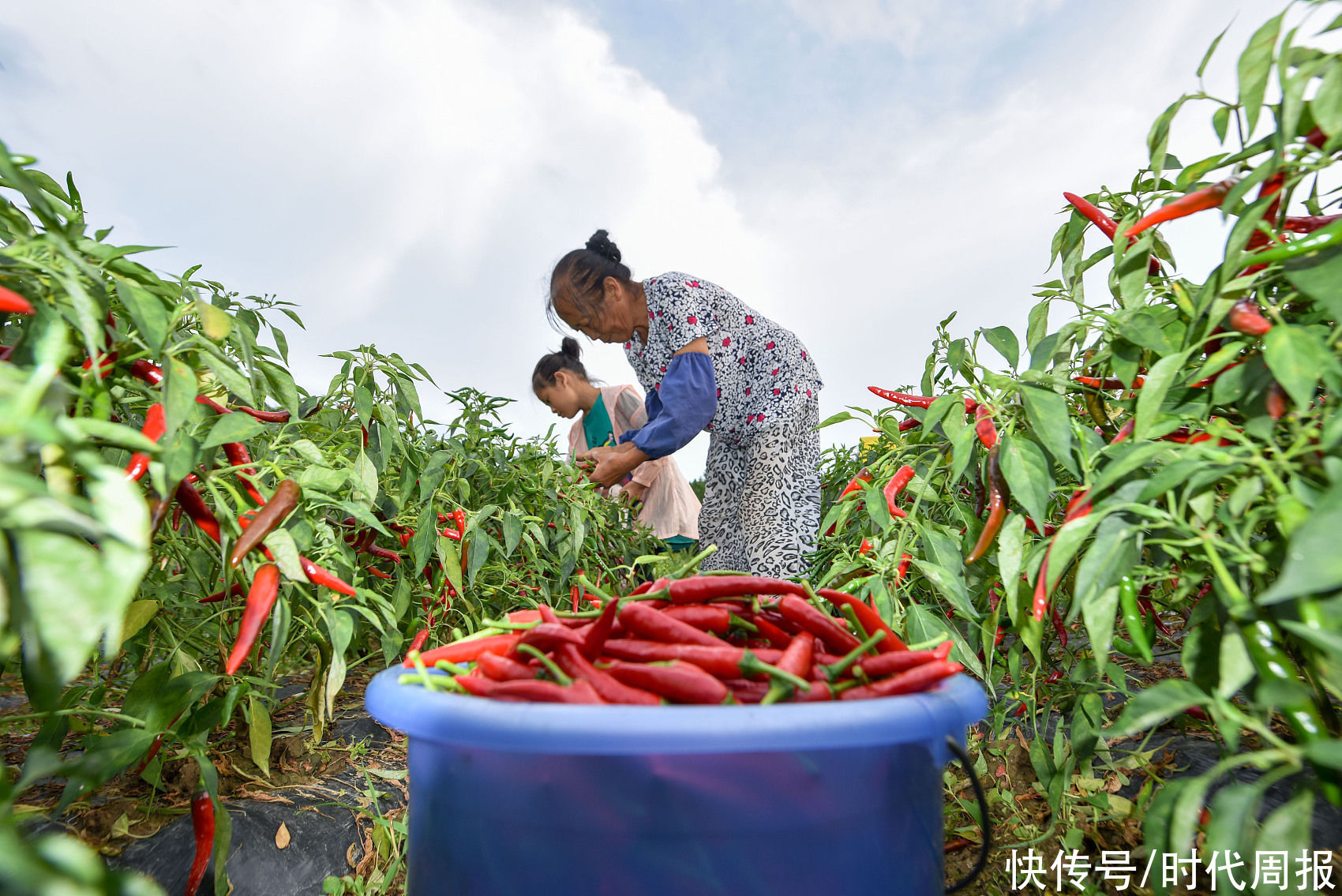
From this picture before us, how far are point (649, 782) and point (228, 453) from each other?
2.09ft

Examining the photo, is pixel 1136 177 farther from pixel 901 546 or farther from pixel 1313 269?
pixel 901 546

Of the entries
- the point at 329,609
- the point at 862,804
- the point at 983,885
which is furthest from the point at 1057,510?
the point at 329,609

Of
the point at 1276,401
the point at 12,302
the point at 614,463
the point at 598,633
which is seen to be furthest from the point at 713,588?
the point at 614,463

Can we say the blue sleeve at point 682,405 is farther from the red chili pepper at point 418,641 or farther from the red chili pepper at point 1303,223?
the red chili pepper at point 1303,223

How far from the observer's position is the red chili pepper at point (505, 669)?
74 cm

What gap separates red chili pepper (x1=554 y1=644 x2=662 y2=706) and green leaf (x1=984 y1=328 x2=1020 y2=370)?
0.77 meters

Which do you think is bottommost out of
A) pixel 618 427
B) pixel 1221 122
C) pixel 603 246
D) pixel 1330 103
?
pixel 1330 103

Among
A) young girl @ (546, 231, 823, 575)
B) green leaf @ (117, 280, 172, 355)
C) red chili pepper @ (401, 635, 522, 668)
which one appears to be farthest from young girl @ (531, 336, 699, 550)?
green leaf @ (117, 280, 172, 355)

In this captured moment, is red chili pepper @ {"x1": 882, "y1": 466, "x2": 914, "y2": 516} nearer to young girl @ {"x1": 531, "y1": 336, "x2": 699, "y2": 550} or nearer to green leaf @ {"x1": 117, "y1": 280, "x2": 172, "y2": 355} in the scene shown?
green leaf @ {"x1": 117, "y1": 280, "x2": 172, "y2": 355}

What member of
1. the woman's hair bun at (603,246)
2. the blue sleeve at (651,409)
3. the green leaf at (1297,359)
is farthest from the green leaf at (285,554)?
the woman's hair bun at (603,246)

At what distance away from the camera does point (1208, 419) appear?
2.78 ft

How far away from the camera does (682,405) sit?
260 centimetres

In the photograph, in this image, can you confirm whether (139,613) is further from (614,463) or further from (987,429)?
(614,463)

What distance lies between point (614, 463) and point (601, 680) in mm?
2035
